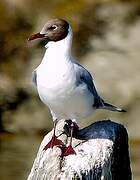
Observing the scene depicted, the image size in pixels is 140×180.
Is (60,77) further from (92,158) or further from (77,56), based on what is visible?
(77,56)

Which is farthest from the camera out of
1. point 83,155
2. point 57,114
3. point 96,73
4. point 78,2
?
point 78,2

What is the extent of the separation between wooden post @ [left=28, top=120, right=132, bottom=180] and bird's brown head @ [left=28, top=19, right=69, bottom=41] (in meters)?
0.73

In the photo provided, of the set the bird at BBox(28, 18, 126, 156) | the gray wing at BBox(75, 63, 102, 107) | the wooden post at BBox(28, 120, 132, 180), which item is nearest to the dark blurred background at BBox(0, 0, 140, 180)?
the gray wing at BBox(75, 63, 102, 107)

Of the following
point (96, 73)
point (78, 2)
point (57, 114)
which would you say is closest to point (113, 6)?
point (78, 2)

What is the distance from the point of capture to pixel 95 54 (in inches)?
678

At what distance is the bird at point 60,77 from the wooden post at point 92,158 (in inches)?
3.2

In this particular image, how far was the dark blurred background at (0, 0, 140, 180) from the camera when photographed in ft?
53.6

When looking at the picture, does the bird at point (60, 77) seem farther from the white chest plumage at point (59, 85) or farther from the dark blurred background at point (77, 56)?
the dark blurred background at point (77, 56)

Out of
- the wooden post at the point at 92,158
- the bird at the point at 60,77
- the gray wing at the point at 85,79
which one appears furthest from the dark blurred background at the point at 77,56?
the wooden post at the point at 92,158

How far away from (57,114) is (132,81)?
33.5 ft

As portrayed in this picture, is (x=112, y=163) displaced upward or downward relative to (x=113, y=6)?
downward

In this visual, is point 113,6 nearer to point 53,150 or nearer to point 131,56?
point 131,56

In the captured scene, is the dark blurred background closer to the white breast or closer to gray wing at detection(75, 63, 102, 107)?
gray wing at detection(75, 63, 102, 107)

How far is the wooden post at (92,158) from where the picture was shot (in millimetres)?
6125
